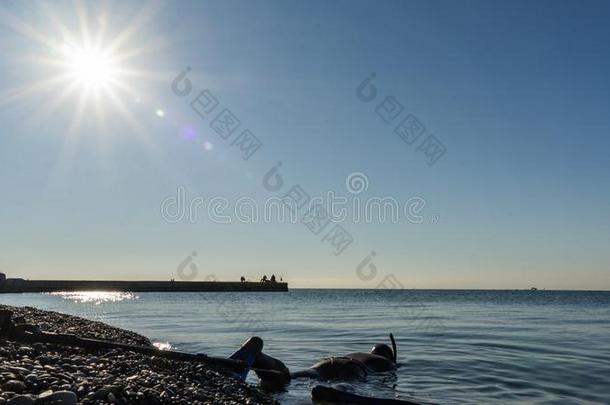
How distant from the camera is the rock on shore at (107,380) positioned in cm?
786

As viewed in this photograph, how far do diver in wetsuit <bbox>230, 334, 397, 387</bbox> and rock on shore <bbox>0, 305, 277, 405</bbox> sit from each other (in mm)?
2377

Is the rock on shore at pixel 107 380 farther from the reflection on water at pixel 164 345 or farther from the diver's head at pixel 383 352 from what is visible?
the reflection on water at pixel 164 345

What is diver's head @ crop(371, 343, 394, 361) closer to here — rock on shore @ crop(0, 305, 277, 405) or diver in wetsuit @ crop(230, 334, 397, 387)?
diver in wetsuit @ crop(230, 334, 397, 387)

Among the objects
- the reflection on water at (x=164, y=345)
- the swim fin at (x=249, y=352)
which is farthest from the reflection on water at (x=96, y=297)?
the swim fin at (x=249, y=352)

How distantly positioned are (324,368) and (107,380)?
9.07 meters

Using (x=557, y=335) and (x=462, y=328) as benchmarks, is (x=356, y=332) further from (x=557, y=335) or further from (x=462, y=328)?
(x=557, y=335)

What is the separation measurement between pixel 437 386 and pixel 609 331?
25252mm

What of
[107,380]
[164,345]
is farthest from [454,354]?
[107,380]

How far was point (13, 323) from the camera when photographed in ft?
44.7

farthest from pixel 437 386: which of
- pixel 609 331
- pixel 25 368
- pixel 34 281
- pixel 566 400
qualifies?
pixel 34 281

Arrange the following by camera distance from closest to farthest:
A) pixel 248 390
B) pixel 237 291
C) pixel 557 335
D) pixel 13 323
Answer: pixel 248 390 < pixel 13 323 < pixel 557 335 < pixel 237 291

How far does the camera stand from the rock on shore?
7.86 metres

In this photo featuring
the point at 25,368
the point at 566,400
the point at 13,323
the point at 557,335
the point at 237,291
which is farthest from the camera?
the point at 237,291

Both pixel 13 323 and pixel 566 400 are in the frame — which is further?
pixel 566 400
